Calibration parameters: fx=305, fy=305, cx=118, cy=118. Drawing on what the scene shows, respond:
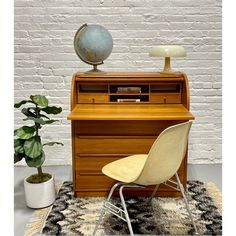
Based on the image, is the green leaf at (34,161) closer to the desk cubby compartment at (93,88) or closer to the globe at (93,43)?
the desk cubby compartment at (93,88)

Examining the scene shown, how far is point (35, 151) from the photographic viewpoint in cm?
217

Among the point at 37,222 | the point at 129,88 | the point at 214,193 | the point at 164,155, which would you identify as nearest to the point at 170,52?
the point at 129,88

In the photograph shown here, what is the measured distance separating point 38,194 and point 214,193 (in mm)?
1401

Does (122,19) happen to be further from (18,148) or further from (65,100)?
(18,148)

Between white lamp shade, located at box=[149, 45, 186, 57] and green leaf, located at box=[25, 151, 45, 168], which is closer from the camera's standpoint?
green leaf, located at box=[25, 151, 45, 168]

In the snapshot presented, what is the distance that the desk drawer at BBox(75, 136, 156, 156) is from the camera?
7.68ft

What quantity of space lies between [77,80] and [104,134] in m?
0.52

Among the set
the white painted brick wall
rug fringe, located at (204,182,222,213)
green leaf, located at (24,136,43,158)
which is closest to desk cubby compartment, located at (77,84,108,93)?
the white painted brick wall

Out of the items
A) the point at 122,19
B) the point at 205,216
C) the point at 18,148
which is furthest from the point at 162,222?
the point at 122,19

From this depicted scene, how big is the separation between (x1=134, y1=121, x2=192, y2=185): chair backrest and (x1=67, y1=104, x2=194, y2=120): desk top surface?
38 centimetres

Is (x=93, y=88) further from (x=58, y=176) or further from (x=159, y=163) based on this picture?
(x=159, y=163)

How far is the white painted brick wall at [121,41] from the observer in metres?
2.95

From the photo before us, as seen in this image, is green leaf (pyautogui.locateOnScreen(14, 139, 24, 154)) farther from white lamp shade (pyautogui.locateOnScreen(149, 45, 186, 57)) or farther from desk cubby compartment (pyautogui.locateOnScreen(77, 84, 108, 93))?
white lamp shade (pyautogui.locateOnScreen(149, 45, 186, 57))

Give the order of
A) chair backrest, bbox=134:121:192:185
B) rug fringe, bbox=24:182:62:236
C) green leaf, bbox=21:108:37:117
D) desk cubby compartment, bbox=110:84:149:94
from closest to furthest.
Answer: chair backrest, bbox=134:121:192:185, rug fringe, bbox=24:182:62:236, green leaf, bbox=21:108:37:117, desk cubby compartment, bbox=110:84:149:94
